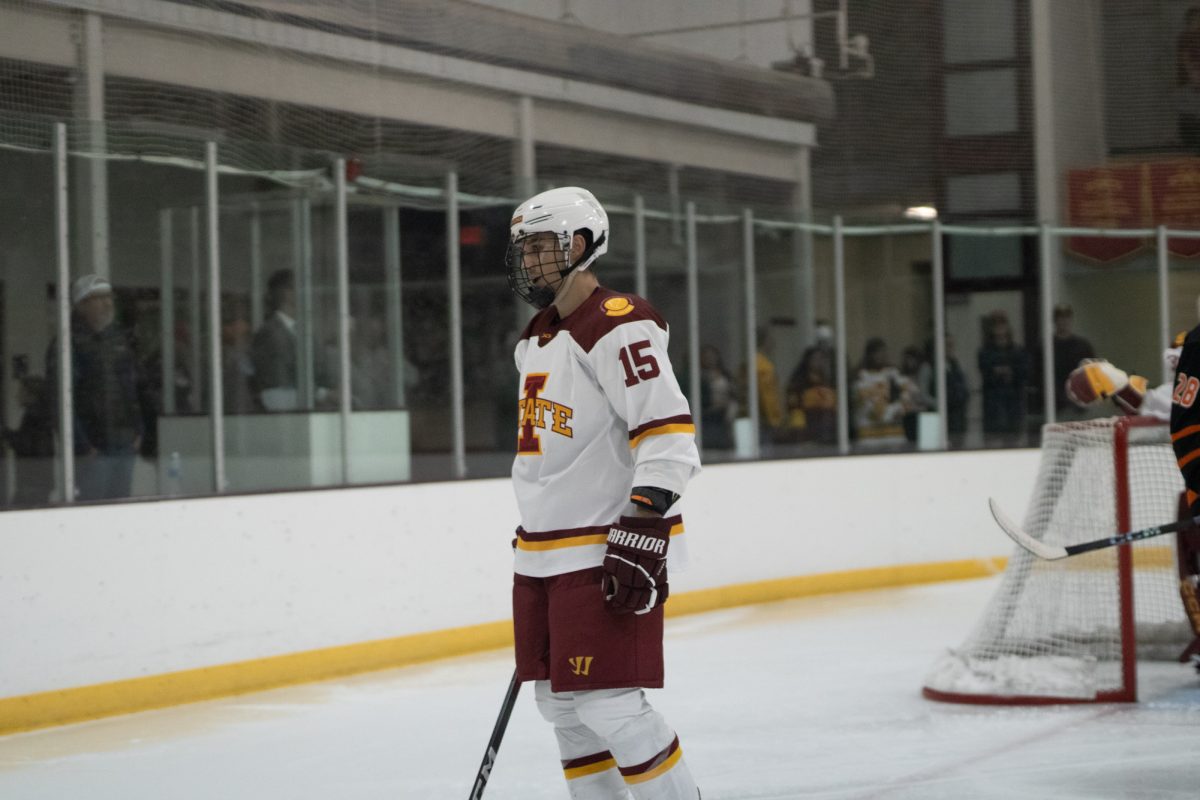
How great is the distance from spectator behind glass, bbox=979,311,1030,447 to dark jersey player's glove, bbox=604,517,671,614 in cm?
574

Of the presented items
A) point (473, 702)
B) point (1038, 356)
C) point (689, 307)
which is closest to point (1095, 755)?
point (473, 702)

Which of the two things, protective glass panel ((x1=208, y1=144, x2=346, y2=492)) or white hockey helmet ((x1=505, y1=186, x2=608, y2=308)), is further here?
protective glass panel ((x1=208, y1=144, x2=346, y2=492))

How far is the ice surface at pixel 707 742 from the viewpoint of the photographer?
343 cm

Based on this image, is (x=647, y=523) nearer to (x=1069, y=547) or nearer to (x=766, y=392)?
(x=1069, y=547)

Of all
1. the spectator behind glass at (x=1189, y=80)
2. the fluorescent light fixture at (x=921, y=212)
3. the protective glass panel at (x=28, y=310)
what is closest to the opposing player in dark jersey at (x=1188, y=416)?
the protective glass panel at (x=28, y=310)

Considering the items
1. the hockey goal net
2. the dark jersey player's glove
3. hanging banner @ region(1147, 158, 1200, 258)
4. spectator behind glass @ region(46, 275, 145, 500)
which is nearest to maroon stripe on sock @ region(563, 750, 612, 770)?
the dark jersey player's glove

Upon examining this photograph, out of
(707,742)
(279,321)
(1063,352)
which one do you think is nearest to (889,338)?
(1063,352)

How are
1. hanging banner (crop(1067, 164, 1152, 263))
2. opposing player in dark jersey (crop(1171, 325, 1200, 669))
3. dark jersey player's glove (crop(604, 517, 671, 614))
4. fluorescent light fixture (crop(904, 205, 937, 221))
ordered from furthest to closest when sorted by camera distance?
1. hanging banner (crop(1067, 164, 1152, 263))
2. fluorescent light fixture (crop(904, 205, 937, 221))
3. opposing player in dark jersey (crop(1171, 325, 1200, 669))
4. dark jersey player's glove (crop(604, 517, 671, 614))

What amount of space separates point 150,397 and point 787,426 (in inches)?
133

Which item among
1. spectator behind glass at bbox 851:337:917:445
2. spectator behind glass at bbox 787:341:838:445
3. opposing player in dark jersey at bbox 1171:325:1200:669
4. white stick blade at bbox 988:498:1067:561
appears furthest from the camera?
spectator behind glass at bbox 851:337:917:445

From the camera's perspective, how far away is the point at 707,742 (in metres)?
3.90

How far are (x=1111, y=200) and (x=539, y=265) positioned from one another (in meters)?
6.89

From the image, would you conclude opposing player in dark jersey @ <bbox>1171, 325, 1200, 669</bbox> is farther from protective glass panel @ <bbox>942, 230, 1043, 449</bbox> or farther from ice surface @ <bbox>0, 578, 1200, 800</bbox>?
Result: protective glass panel @ <bbox>942, 230, 1043, 449</bbox>

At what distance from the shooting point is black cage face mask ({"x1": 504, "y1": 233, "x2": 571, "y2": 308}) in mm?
2517
